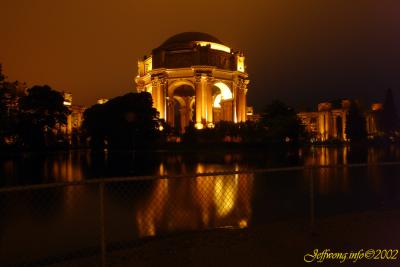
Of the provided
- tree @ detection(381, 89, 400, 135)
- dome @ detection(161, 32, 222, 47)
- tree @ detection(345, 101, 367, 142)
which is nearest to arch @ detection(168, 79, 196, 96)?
dome @ detection(161, 32, 222, 47)

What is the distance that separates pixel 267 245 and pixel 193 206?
481cm

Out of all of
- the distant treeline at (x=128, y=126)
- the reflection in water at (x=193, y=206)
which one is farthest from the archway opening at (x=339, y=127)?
the reflection in water at (x=193, y=206)

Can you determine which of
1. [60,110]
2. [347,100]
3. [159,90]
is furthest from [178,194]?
[347,100]

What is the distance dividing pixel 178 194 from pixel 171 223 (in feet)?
14.6

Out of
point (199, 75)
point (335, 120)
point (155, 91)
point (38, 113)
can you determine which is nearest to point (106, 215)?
point (38, 113)

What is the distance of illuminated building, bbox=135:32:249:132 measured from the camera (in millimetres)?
80750

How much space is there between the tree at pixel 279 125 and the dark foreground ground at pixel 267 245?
5378 cm

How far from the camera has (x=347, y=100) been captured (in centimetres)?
15300

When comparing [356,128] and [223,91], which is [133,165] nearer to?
[223,91]

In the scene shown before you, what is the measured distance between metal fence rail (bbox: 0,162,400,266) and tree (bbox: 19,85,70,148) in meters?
46.2

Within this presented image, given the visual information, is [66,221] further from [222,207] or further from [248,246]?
[248,246]

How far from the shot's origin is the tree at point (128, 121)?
187 feet

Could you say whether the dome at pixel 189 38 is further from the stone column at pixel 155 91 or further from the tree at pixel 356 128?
the tree at pixel 356 128

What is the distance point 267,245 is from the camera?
6.84 metres
